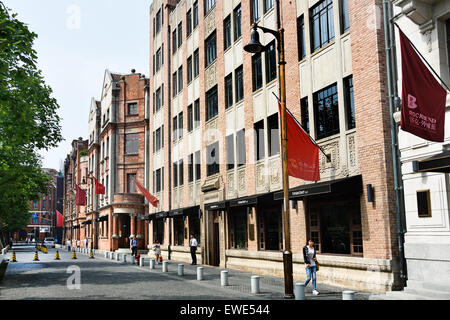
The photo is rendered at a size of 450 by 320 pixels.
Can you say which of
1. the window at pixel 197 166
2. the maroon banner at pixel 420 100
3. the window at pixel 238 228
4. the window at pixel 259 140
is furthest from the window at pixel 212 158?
the maroon banner at pixel 420 100

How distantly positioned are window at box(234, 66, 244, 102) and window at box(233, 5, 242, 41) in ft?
6.31

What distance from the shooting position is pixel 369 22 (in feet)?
50.5

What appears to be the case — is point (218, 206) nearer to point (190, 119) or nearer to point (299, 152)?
point (190, 119)

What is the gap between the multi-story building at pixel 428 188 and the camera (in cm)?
1196

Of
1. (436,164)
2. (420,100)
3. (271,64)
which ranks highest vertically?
(271,64)

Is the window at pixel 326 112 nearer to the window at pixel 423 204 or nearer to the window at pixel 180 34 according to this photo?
the window at pixel 423 204

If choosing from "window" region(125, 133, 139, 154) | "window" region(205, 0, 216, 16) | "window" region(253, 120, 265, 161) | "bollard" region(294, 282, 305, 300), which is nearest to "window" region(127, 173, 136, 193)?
"window" region(125, 133, 139, 154)

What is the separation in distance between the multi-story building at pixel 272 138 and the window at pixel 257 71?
6 centimetres

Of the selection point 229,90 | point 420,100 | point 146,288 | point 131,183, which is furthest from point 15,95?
point 131,183

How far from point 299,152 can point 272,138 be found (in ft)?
20.9

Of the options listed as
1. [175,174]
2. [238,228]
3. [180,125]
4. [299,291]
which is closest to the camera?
[299,291]

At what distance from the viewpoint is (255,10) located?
2356 centimetres

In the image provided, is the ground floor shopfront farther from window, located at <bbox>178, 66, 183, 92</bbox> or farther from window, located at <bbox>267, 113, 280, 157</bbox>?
window, located at <bbox>178, 66, 183, 92</bbox>
